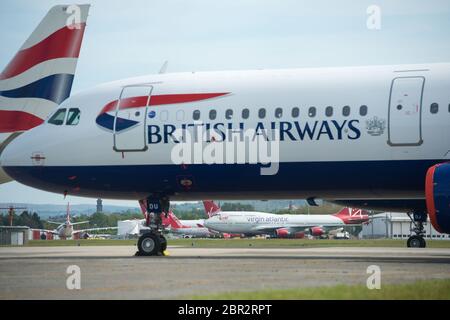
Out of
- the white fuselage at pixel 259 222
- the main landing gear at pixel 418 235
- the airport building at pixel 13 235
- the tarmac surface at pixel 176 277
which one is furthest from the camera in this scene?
the white fuselage at pixel 259 222

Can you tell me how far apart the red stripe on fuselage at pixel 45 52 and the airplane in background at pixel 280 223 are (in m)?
68.6

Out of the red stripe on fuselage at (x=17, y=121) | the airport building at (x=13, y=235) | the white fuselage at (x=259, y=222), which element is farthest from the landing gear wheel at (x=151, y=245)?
the white fuselage at (x=259, y=222)

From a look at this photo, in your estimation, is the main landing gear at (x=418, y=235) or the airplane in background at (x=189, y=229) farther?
the airplane in background at (x=189, y=229)

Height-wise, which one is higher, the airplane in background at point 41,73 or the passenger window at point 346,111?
the airplane in background at point 41,73

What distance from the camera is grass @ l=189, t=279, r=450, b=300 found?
40.5 ft

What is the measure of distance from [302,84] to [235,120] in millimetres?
2258

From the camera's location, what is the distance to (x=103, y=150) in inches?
1019

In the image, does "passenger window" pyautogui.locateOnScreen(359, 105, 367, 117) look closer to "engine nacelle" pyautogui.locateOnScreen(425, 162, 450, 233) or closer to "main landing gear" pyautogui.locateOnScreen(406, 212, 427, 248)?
"engine nacelle" pyautogui.locateOnScreen(425, 162, 450, 233)

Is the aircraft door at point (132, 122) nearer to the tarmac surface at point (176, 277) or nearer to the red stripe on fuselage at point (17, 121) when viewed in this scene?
the tarmac surface at point (176, 277)

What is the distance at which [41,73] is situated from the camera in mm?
32781

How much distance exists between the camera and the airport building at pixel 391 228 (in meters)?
101

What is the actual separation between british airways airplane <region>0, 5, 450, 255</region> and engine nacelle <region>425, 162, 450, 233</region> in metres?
0.03

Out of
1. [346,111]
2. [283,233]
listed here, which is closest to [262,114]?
[346,111]
